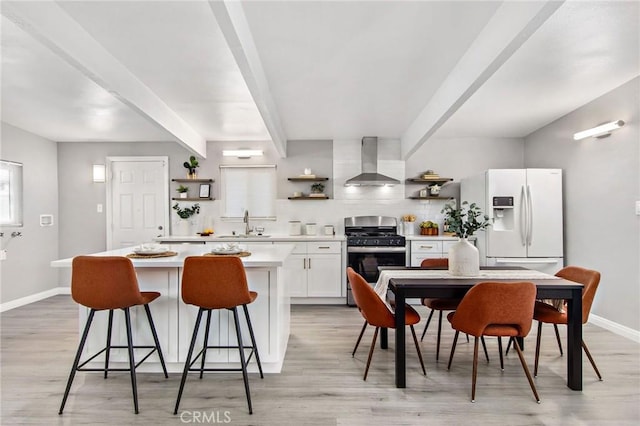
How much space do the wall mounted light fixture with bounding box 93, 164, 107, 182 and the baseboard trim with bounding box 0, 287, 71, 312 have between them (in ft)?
5.68

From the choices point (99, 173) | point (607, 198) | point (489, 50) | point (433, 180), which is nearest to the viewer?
point (489, 50)

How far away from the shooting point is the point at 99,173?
5156 millimetres

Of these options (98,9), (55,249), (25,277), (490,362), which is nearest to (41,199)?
(55,249)

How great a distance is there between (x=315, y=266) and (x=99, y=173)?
3.63m

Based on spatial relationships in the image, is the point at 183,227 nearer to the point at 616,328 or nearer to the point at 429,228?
the point at 429,228

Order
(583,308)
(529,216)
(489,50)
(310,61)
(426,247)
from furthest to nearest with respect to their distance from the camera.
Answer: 1. (426,247)
2. (529,216)
3. (310,61)
4. (583,308)
5. (489,50)

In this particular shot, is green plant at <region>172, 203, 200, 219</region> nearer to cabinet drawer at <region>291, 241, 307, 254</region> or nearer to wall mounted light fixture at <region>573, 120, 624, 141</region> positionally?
cabinet drawer at <region>291, 241, 307, 254</region>

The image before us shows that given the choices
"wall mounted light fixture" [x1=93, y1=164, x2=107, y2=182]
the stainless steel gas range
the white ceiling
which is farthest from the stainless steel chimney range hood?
"wall mounted light fixture" [x1=93, y1=164, x2=107, y2=182]

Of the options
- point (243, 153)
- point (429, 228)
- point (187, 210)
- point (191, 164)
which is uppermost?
point (243, 153)

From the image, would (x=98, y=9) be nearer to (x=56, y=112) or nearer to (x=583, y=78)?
(x=56, y=112)

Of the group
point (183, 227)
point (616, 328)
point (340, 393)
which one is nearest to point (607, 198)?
point (616, 328)

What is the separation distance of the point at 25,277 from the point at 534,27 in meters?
6.11

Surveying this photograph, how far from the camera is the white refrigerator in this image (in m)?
4.04

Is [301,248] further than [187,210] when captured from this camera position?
No
